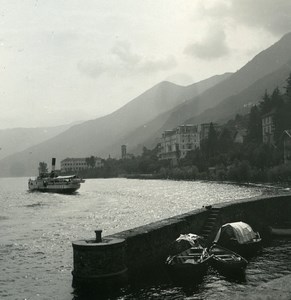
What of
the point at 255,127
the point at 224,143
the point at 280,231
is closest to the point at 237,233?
the point at 280,231

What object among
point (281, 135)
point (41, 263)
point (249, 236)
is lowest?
point (41, 263)

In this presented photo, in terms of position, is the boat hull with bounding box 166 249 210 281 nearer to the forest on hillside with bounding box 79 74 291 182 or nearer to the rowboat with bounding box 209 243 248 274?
the rowboat with bounding box 209 243 248 274

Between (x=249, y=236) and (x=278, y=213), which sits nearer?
(x=249, y=236)

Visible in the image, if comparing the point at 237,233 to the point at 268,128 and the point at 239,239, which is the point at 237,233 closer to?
the point at 239,239

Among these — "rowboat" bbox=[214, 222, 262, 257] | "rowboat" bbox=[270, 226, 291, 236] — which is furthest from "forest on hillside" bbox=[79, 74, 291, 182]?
"rowboat" bbox=[214, 222, 262, 257]

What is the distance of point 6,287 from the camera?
23359 mm

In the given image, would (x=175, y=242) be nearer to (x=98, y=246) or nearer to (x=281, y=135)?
(x=98, y=246)

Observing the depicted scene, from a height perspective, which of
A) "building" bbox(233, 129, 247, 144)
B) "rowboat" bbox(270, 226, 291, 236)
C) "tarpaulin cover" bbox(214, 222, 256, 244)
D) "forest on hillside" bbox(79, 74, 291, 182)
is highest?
"building" bbox(233, 129, 247, 144)

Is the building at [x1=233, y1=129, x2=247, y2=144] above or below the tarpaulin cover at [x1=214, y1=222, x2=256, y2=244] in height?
above

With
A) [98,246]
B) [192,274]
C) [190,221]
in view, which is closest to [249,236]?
[190,221]

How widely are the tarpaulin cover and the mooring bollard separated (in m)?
10.4

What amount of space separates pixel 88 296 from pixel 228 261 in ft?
27.5

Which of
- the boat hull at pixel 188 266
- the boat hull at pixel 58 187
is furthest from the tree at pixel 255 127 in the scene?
the boat hull at pixel 188 266

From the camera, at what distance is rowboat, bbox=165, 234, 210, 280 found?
2208 centimetres
